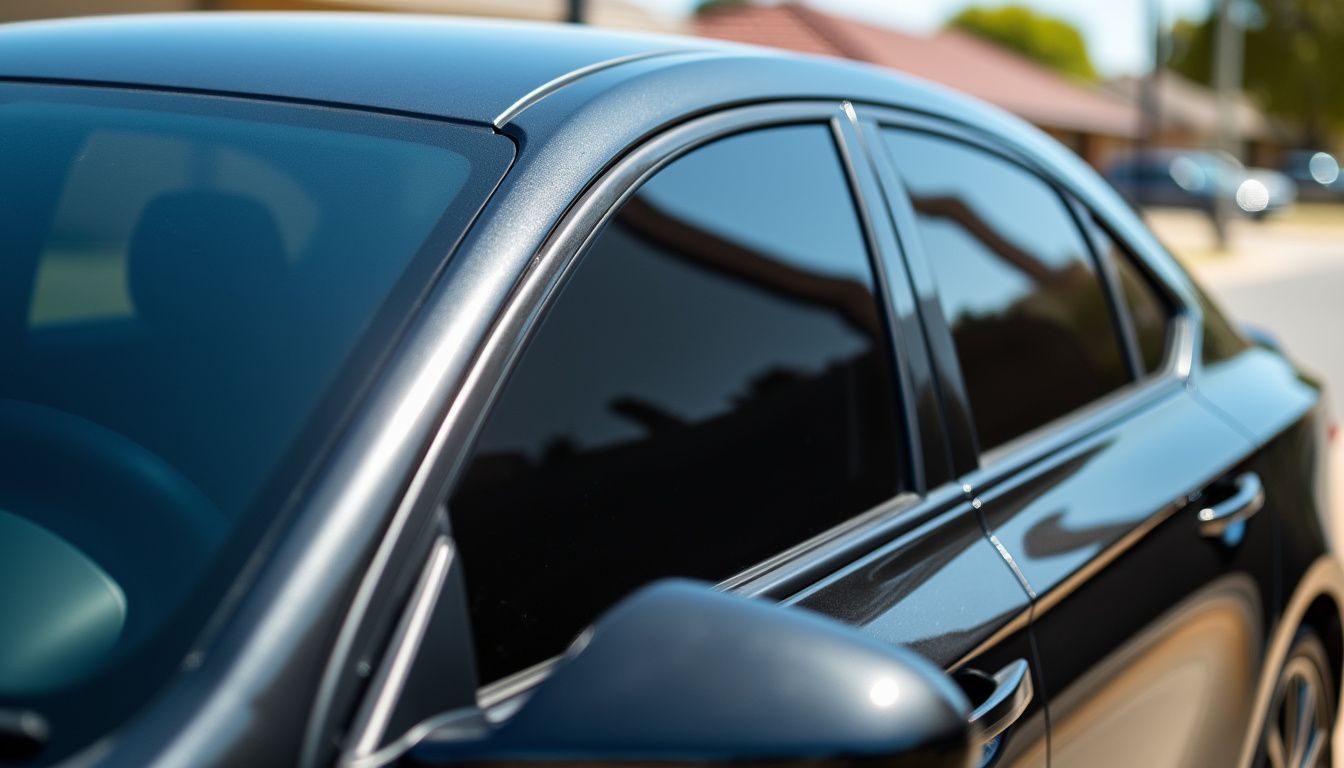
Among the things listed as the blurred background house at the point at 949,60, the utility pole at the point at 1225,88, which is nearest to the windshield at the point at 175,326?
the blurred background house at the point at 949,60

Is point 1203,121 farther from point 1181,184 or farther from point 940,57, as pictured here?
point 1181,184

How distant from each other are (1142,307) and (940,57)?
3967 cm

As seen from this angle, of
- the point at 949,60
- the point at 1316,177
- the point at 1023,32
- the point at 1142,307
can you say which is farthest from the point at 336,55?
the point at 1023,32

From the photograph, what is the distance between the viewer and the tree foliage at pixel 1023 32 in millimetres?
106000

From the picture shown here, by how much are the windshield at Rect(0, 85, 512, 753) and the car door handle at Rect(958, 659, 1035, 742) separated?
779 millimetres

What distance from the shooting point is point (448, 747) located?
116 centimetres

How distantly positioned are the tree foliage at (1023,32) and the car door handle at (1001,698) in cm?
10730

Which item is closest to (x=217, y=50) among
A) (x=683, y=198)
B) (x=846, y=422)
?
(x=683, y=198)

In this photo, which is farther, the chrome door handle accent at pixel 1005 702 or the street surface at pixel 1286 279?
the street surface at pixel 1286 279

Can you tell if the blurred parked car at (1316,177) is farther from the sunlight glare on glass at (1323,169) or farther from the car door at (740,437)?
the car door at (740,437)

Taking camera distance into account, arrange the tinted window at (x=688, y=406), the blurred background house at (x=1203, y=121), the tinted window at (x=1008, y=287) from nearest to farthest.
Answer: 1. the tinted window at (x=688, y=406)
2. the tinted window at (x=1008, y=287)
3. the blurred background house at (x=1203, y=121)

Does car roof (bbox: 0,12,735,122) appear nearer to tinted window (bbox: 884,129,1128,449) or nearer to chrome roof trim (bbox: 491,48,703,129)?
chrome roof trim (bbox: 491,48,703,129)

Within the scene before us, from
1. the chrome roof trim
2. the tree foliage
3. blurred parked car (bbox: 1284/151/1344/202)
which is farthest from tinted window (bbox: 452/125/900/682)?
the tree foliage

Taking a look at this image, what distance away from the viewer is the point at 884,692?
1104 mm
